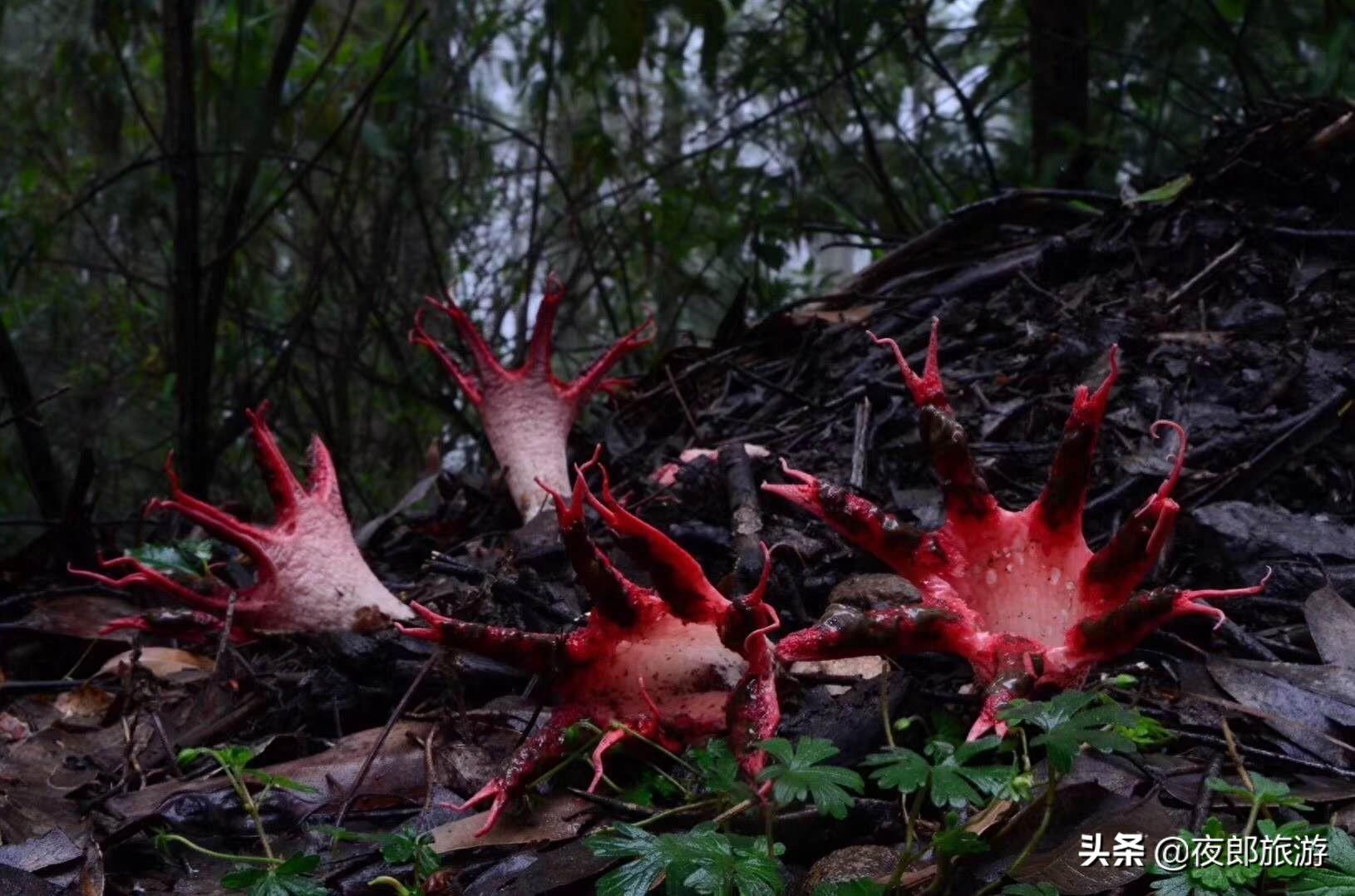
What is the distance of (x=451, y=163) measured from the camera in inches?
255

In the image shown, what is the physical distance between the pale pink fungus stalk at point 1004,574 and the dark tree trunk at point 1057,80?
2461 mm

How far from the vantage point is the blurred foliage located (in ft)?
12.1

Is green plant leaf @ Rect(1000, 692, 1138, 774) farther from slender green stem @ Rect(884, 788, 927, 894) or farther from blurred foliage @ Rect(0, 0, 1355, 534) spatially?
blurred foliage @ Rect(0, 0, 1355, 534)

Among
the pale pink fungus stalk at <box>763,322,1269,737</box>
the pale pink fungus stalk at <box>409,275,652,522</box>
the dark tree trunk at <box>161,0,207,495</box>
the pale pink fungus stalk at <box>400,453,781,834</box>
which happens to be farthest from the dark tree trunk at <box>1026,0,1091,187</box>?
the pale pink fungus stalk at <box>400,453,781,834</box>

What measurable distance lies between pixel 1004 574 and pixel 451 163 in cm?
576

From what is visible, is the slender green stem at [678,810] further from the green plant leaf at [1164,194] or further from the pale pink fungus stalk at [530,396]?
the green plant leaf at [1164,194]

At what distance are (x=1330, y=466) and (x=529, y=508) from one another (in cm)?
140

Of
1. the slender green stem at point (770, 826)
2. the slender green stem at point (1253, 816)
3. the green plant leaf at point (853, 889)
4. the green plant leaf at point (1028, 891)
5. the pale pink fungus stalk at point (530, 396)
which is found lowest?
the slender green stem at point (1253, 816)

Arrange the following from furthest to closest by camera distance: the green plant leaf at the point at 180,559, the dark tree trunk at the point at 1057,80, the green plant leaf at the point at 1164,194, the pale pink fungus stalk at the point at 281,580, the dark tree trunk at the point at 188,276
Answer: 1. the dark tree trunk at the point at 1057,80
2. the dark tree trunk at the point at 188,276
3. the green plant leaf at the point at 1164,194
4. the green plant leaf at the point at 180,559
5. the pale pink fungus stalk at the point at 281,580

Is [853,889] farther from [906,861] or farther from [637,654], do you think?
[637,654]

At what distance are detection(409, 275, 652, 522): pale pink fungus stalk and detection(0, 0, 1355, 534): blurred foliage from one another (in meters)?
0.94

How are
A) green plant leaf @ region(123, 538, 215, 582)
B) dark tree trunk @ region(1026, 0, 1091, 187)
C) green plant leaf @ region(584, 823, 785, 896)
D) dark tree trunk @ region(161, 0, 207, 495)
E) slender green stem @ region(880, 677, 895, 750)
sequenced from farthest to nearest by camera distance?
dark tree trunk @ region(1026, 0, 1091, 187)
dark tree trunk @ region(161, 0, 207, 495)
green plant leaf @ region(123, 538, 215, 582)
slender green stem @ region(880, 677, 895, 750)
green plant leaf @ region(584, 823, 785, 896)

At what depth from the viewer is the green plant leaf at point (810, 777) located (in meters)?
0.97

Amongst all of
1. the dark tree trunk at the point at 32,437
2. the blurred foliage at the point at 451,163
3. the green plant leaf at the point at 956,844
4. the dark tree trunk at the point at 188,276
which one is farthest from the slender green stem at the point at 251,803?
the dark tree trunk at the point at 188,276
